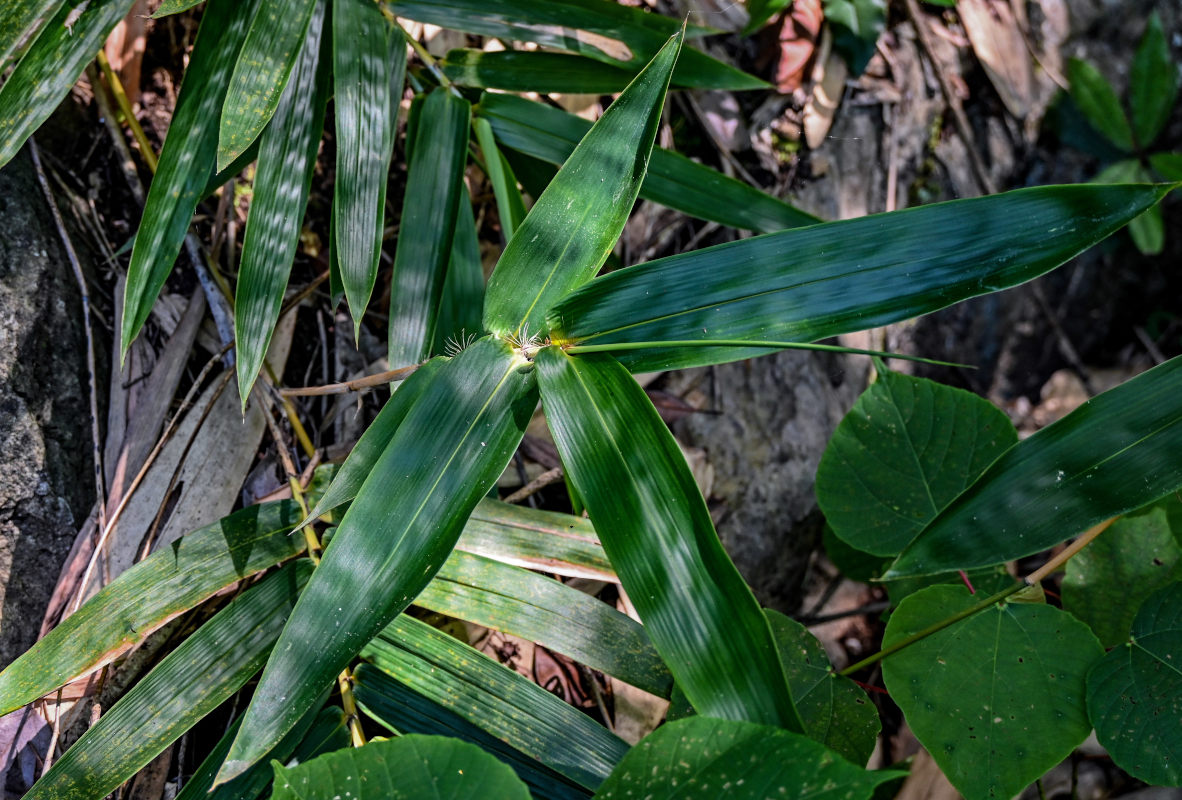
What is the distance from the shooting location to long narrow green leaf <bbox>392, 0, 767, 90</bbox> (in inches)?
39.0

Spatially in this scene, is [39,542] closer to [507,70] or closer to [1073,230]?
[507,70]

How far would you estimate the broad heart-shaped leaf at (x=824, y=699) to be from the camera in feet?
2.73

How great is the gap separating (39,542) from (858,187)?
1585mm

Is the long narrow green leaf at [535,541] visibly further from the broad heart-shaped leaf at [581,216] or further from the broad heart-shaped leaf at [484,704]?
the broad heart-shaped leaf at [581,216]

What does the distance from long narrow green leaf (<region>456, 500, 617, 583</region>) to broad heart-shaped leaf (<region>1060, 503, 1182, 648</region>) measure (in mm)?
592

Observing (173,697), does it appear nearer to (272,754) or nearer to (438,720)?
(272,754)

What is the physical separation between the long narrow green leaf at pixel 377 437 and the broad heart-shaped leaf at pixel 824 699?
0.47 m

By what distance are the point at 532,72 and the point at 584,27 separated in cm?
9

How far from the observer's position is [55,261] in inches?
40.4

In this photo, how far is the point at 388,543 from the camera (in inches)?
24.7

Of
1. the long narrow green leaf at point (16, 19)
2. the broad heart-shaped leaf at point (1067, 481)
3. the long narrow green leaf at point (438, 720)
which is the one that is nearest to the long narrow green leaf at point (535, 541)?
the long narrow green leaf at point (438, 720)

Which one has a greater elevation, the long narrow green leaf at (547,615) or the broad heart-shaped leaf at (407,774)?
the broad heart-shaped leaf at (407,774)

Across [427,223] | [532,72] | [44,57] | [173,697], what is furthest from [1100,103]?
[173,697]

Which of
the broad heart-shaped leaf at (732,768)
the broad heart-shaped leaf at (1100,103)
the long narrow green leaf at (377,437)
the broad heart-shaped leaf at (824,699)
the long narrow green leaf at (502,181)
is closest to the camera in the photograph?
the broad heart-shaped leaf at (732,768)
